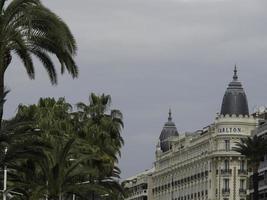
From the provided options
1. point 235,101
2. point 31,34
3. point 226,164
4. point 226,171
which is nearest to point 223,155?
point 226,164

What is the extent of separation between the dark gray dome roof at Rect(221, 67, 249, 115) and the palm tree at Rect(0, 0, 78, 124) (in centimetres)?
13019

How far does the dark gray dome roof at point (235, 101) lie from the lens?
545 ft

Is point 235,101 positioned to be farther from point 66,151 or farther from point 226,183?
point 66,151

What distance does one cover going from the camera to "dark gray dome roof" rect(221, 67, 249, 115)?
166250 millimetres

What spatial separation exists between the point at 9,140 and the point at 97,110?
3809cm

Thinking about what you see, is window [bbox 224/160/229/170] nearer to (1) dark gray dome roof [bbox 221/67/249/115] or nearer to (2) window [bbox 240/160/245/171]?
(2) window [bbox 240/160/245/171]

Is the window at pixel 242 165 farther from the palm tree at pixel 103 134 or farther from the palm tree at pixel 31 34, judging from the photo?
the palm tree at pixel 31 34

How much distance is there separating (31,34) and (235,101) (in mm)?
132320

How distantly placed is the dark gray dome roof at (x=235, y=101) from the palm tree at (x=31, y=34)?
130193 mm

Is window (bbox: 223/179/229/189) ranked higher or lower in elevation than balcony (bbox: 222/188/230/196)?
higher

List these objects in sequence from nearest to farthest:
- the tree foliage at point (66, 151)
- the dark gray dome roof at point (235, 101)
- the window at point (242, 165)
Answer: the tree foliage at point (66, 151) < the window at point (242, 165) < the dark gray dome roof at point (235, 101)

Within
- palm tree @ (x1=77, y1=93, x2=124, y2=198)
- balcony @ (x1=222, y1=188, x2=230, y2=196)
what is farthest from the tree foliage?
balcony @ (x1=222, y1=188, x2=230, y2=196)

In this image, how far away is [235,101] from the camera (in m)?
167

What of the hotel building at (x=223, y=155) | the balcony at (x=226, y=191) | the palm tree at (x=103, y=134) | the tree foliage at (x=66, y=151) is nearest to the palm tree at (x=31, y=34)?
the tree foliage at (x=66, y=151)
